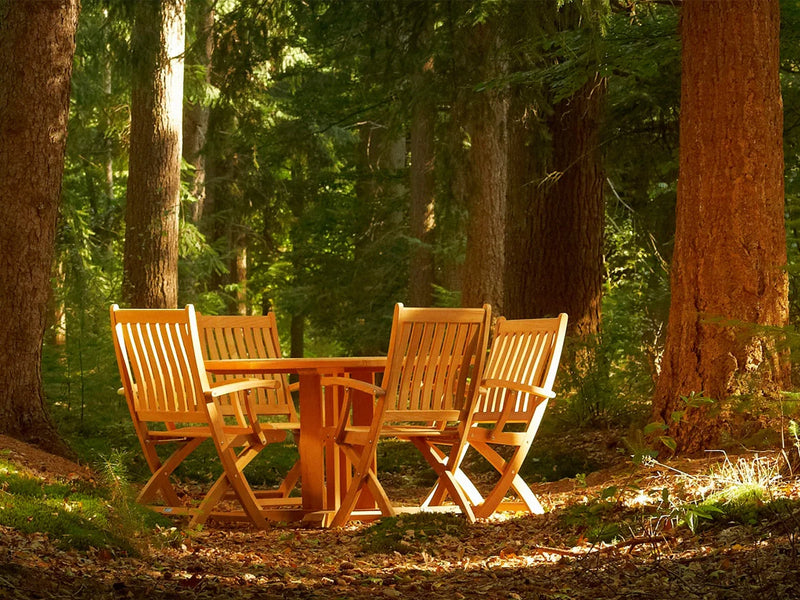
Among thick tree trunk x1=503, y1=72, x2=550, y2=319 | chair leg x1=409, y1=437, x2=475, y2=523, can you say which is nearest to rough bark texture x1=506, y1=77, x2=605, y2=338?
thick tree trunk x1=503, y1=72, x2=550, y2=319

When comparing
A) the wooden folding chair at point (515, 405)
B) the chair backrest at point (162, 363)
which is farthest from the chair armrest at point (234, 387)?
the wooden folding chair at point (515, 405)

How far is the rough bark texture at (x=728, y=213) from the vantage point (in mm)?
6793

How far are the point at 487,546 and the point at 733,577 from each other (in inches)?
69.6

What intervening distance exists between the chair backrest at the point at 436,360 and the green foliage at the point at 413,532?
57 cm

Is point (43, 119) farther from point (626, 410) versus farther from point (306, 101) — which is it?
point (306, 101)

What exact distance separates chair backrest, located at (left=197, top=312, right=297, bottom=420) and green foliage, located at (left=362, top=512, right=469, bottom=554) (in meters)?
1.89

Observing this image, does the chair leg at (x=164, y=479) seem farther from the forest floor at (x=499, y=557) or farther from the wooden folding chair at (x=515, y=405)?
→ the wooden folding chair at (x=515, y=405)

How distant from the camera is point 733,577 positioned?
4.09 meters

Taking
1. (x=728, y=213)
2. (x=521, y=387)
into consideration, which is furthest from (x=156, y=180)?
(x=728, y=213)

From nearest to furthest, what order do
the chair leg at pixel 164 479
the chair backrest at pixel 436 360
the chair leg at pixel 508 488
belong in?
1. the chair backrest at pixel 436 360
2. the chair leg at pixel 508 488
3. the chair leg at pixel 164 479

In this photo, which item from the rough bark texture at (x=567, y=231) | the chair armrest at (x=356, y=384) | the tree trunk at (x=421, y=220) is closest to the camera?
the chair armrest at (x=356, y=384)

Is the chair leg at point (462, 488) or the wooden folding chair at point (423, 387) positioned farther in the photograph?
the chair leg at point (462, 488)

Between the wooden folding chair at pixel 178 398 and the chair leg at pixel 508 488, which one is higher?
the wooden folding chair at pixel 178 398

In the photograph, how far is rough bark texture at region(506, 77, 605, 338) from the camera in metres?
10.7
